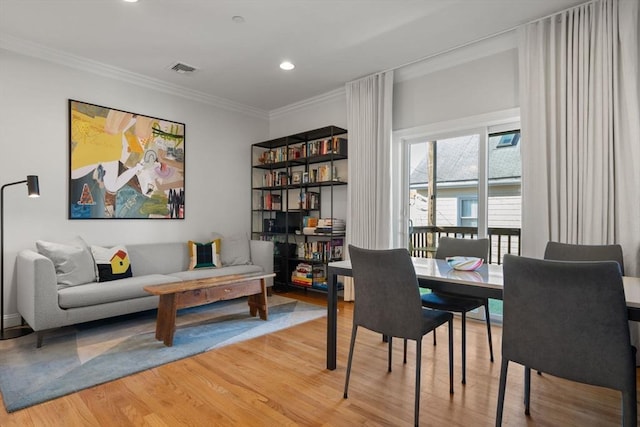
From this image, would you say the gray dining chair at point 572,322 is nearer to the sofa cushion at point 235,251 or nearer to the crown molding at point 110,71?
the sofa cushion at point 235,251

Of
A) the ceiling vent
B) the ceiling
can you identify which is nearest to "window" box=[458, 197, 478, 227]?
the ceiling

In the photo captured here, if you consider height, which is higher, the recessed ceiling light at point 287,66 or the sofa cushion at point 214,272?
the recessed ceiling light at point 287,66

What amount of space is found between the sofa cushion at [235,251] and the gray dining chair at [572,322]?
3.52 metres

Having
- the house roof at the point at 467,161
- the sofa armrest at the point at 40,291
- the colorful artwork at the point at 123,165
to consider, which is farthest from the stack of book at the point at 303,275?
the sofa armrest at the point at 40,291

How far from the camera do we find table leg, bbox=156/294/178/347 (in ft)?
9.43

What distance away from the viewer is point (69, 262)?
3178mm

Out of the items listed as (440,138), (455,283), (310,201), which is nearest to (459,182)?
(440,138)

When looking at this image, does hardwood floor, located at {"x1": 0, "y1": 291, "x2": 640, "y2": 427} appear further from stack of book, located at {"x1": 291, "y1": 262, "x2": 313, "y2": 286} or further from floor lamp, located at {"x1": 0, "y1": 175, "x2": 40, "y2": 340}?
stack of book, located at {"x1": 291, "y1": 262, "x2": 313, "y2": 286}

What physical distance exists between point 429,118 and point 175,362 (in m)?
3.31

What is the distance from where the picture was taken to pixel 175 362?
101 inches

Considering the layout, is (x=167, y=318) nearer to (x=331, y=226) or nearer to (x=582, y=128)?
(x=331, y=226)

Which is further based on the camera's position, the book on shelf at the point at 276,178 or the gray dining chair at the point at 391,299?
the book on shelf at the point at 276,178

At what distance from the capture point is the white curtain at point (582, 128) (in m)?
2.59

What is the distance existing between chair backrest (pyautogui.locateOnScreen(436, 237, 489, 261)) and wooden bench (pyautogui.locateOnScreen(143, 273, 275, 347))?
67.0 inches
